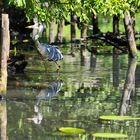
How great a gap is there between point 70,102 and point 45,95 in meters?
0.79

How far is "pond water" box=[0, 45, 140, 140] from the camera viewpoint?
8172 mm

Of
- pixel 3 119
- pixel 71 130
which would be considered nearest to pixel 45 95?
pixel 3 119

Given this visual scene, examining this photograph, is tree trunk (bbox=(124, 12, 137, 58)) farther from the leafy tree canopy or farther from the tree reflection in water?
the leafy tree canopy

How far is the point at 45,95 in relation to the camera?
36.6 feet

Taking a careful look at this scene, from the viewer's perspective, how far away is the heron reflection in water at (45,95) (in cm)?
906

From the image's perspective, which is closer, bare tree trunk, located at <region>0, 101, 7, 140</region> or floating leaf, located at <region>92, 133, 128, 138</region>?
floating leaf, located at <region>92, 133, 128, 138</region>

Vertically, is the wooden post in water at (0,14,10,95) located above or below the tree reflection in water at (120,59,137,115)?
above

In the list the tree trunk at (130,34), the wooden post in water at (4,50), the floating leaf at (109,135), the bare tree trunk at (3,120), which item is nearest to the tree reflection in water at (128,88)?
the tree trunk at (130,34)

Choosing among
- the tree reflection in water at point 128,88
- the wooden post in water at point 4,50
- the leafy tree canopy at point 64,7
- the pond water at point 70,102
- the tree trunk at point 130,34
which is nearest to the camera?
the pond water at point 70,102

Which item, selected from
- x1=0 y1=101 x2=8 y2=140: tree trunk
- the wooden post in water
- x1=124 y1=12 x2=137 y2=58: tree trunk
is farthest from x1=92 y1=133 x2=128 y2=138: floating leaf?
x1=124 y1=12 x2=137 y2=58: tree trunk

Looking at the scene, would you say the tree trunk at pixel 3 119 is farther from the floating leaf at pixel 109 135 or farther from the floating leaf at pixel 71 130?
the floating leaf at pixel 109 135

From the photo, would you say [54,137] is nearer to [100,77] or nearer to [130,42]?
[100,77]

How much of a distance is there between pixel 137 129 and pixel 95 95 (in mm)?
3254

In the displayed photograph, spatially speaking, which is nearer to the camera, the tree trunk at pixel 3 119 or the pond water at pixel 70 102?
the tree trunk at pixel 3 119
